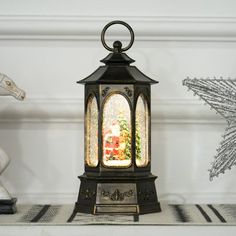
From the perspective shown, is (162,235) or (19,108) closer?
(162,235)

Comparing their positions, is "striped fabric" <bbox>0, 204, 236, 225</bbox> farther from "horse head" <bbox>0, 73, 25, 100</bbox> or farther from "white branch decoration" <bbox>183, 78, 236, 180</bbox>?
"horse head" <bbox>0, 73, 25, 100</bbox>

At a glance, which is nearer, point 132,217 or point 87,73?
point 132,217

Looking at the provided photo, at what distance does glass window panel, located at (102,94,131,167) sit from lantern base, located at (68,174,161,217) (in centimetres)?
3

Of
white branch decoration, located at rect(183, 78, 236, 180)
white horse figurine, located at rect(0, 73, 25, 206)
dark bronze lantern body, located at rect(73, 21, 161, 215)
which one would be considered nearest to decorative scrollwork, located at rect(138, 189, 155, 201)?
dark bronze lantern body, located at rect(73, 21, 161, 215)

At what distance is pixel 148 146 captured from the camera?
3.61 ft

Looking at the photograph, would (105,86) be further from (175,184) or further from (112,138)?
(175,184)

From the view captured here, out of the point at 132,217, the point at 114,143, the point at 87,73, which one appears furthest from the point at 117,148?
the point at 87,73

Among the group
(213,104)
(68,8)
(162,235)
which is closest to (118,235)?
(162,235)

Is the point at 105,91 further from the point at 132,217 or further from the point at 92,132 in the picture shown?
the point at 132,217

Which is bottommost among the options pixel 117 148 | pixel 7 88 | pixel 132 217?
pixel 132 217

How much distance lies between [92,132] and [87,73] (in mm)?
213

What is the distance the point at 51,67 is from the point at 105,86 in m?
0.24

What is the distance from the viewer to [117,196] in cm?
105

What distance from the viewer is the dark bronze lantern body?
3.47 feet
